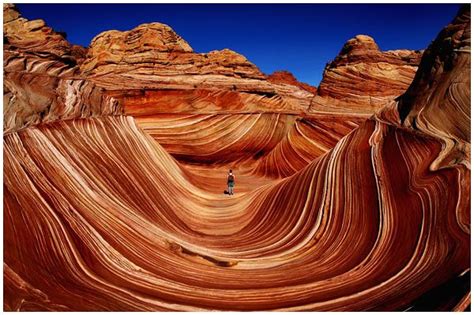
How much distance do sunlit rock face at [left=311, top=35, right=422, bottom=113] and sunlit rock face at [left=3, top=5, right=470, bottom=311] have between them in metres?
8.80

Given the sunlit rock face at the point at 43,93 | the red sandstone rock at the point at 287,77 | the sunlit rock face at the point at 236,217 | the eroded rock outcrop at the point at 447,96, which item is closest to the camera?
the sunlit rock face at the point at 236,217

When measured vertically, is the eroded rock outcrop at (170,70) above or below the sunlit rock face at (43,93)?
above

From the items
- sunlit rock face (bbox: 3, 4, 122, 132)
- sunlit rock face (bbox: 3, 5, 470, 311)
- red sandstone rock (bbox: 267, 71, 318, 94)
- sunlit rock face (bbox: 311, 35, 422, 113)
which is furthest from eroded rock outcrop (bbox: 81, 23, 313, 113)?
red sandstone rock (bbox: 267, 71, 318, 94)

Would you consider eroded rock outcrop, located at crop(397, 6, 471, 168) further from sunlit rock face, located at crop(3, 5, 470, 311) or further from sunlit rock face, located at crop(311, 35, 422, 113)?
sunlit rock face, located at crop(311, 35, 422, 113)

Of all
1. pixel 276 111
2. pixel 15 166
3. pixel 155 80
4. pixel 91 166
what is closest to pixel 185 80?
pixel 155 80

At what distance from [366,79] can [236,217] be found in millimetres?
12089

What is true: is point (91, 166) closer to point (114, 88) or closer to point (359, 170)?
point (359, 170)

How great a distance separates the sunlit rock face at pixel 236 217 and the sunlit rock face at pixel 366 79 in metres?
8.80

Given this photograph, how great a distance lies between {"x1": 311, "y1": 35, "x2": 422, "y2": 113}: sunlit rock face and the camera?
17.4m

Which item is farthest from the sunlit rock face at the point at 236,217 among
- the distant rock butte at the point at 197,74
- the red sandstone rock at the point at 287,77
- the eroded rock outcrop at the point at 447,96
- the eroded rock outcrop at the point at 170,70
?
the red sandstone rock at the point at 287,77

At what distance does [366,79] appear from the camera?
1808cm

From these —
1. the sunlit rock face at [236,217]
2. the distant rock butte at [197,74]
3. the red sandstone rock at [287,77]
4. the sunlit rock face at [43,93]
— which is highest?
the red sandstone rock at [287,77]

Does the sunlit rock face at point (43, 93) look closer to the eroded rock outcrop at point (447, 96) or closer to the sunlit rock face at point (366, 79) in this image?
the eroded rock outcrop at point (447, 96)

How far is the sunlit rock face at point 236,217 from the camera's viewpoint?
475 cm
